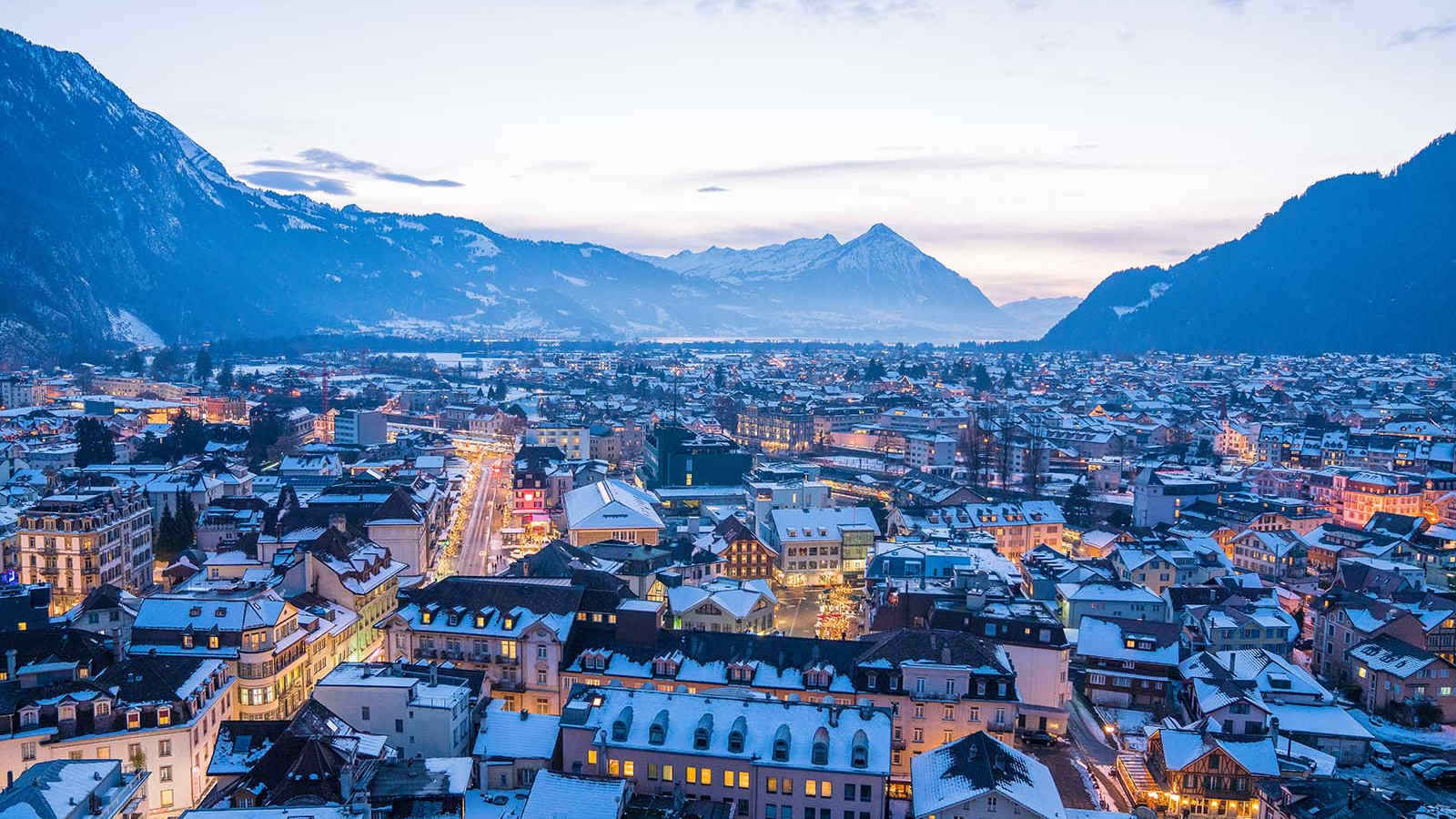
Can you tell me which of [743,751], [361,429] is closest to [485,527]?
[361,429]

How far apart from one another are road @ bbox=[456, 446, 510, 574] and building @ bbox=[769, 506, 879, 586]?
16852mm

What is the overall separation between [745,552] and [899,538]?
8652mm

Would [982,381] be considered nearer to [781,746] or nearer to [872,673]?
[872,673]

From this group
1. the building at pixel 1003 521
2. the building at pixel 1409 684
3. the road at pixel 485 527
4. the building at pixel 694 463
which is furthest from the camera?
the building at pixel 694 463

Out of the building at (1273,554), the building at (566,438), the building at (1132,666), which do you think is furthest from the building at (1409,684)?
Result: the building at (566,438)

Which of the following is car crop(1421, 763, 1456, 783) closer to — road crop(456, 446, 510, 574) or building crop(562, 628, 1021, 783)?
building crop(562, 628, 1021, 783)

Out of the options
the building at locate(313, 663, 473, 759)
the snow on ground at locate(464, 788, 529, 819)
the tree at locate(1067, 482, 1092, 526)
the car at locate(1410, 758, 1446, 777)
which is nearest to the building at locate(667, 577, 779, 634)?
the building at locate(313, 663, 473, 759)

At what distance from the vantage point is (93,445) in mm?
84062

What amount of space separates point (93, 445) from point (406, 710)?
67.5 meters

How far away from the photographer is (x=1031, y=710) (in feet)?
125

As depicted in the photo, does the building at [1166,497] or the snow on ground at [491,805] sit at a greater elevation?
the building at [1166,497]

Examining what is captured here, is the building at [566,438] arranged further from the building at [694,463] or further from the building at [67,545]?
the building at [67,545]

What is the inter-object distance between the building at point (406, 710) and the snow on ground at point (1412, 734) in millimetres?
32076

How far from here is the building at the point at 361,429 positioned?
110 m
